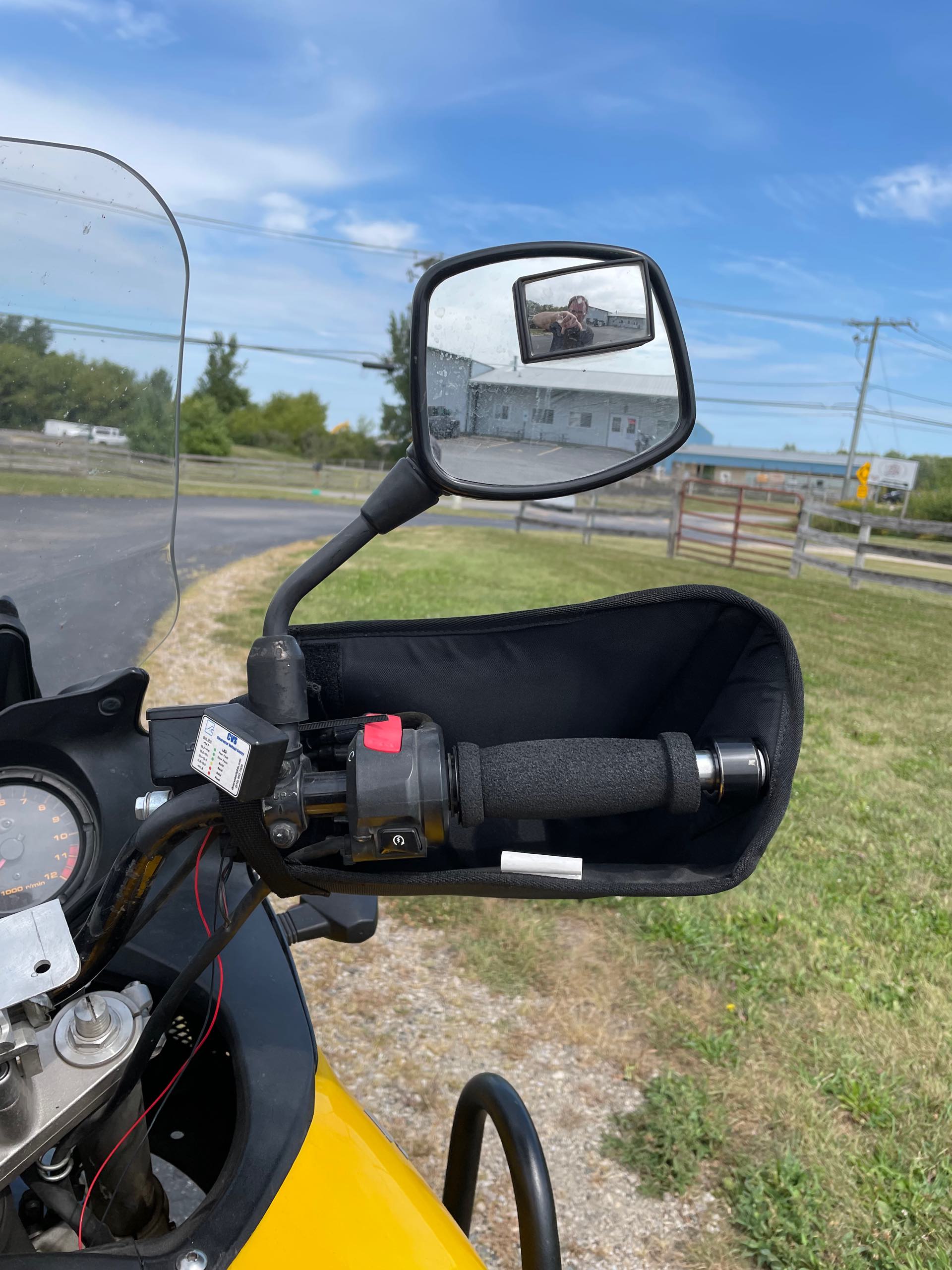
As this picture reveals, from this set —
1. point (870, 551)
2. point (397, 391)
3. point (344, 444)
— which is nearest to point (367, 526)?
point (870, 551)

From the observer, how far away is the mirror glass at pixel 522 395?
37.5 inches

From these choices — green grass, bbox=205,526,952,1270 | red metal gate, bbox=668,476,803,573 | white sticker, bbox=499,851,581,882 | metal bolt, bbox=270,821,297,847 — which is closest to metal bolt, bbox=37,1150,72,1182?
metal bolt, bbox=270,821,297,847

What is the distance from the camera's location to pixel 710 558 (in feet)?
61.2

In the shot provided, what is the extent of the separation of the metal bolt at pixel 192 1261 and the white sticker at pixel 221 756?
422 mm

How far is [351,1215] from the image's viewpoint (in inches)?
34.6

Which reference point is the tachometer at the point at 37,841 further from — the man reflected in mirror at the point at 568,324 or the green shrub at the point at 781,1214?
the green shrub at the point at 781,1214

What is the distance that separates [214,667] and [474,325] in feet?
20.2

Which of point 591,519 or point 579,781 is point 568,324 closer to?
point 579,781

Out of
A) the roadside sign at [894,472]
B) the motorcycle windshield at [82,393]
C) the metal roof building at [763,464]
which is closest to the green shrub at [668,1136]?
the motorcycle windshield at [82,393]

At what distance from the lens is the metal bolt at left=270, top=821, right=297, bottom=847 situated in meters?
0.81

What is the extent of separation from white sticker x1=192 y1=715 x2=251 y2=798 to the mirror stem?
0.13 meters

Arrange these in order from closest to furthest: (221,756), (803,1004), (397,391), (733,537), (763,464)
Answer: (221,756), (803,1004), (733,537), (397,391), (763,464)

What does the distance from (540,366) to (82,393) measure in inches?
29.7

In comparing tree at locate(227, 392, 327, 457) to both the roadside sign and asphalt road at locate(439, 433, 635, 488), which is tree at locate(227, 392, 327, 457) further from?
asphalt road at locate(439, 433, 635, 488)
